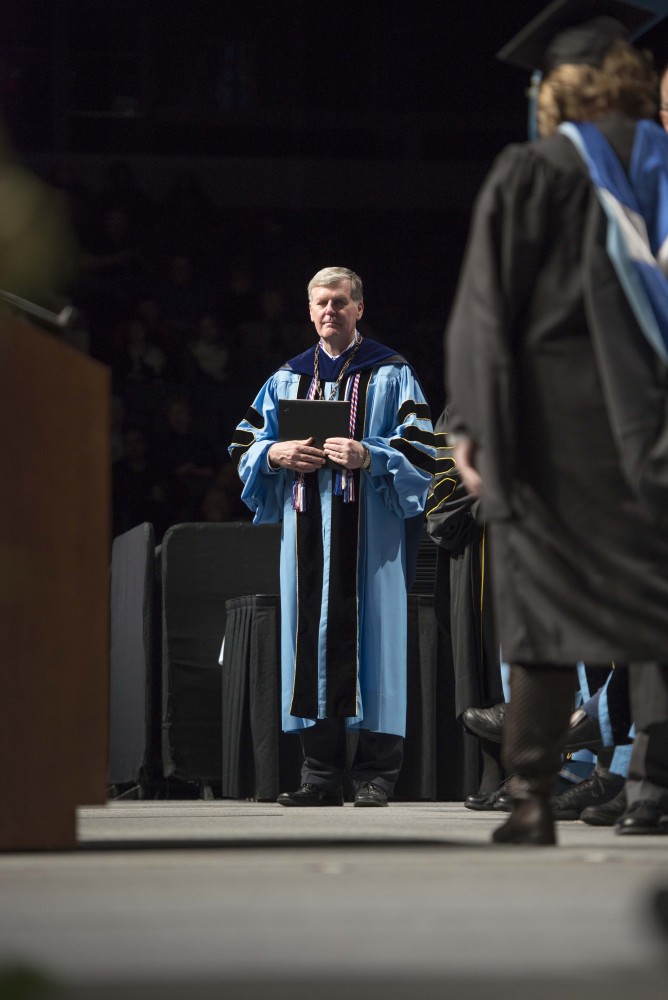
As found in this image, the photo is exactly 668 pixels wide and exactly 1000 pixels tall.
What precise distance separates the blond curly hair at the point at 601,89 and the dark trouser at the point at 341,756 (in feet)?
8.94

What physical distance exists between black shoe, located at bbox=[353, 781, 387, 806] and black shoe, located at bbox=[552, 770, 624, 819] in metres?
0.93

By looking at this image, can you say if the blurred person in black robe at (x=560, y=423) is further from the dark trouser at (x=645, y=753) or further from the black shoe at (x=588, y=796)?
the black shoe at (x=588, y=796)

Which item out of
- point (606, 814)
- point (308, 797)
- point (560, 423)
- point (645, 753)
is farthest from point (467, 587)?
point (560, 423)

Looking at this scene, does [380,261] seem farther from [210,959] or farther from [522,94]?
[210,959]

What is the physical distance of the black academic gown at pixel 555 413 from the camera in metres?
2.61

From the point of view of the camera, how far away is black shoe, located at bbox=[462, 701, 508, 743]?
16.5 feet

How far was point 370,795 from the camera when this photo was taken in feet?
16.8

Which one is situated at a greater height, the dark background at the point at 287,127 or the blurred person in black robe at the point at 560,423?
the dark background at the point at 287,127

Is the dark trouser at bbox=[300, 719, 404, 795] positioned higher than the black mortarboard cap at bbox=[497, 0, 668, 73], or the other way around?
the black mortarboard cap at bbox=[497, 0, 668, 73]

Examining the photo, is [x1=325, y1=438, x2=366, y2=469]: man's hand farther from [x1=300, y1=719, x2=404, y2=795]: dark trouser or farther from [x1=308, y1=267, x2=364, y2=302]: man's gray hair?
[x1=300, y1=719, x2=404, y2=795]: dark trouser

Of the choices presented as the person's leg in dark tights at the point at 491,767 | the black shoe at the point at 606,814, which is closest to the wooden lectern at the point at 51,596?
the black shoe at the point at 606,814

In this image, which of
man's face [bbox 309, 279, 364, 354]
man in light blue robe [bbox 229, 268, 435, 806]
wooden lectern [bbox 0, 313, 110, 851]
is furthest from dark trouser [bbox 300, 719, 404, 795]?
wooden lectern [bbox 0, 313, 110, 851]

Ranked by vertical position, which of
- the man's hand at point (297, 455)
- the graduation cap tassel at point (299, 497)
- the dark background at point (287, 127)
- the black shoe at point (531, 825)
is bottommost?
the black shoe at point (531, 825)

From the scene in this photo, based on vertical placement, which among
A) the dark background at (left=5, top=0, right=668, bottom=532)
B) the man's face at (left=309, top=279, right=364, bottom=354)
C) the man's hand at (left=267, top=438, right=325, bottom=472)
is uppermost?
the dark background at (left=5, top=0, right=668, bottom=532)
